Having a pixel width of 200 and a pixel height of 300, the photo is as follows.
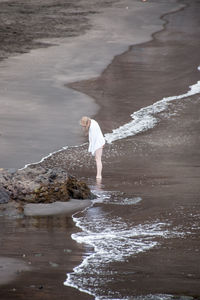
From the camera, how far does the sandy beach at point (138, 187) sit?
10141mm

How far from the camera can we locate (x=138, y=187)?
15.7 metres

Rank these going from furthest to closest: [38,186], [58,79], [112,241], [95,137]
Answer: [58,79]
[95,137]
[38,186]
[112,241]

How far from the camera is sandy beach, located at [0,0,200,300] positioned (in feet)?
33.3

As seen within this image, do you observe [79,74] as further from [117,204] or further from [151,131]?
[117,204]

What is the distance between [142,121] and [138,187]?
7.08 metres

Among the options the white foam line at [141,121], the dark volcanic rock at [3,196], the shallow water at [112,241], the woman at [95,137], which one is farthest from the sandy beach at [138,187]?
the dark volcanic rock at [3,196]

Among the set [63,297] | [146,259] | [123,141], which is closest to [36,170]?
[146,259]

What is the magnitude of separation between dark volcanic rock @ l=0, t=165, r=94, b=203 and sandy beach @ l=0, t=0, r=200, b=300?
676 millimetres

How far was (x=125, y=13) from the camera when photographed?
43.0m

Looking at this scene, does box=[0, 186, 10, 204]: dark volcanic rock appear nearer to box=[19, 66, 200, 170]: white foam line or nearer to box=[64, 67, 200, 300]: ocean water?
box=[64, 67, 200, 300]: ocean water

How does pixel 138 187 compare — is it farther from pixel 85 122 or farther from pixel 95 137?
pixel 85 122

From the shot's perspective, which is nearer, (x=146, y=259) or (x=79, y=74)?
(x=146, y=259)

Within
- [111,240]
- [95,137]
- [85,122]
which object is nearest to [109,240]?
[111,240]

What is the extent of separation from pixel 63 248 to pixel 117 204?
284 centimetres
